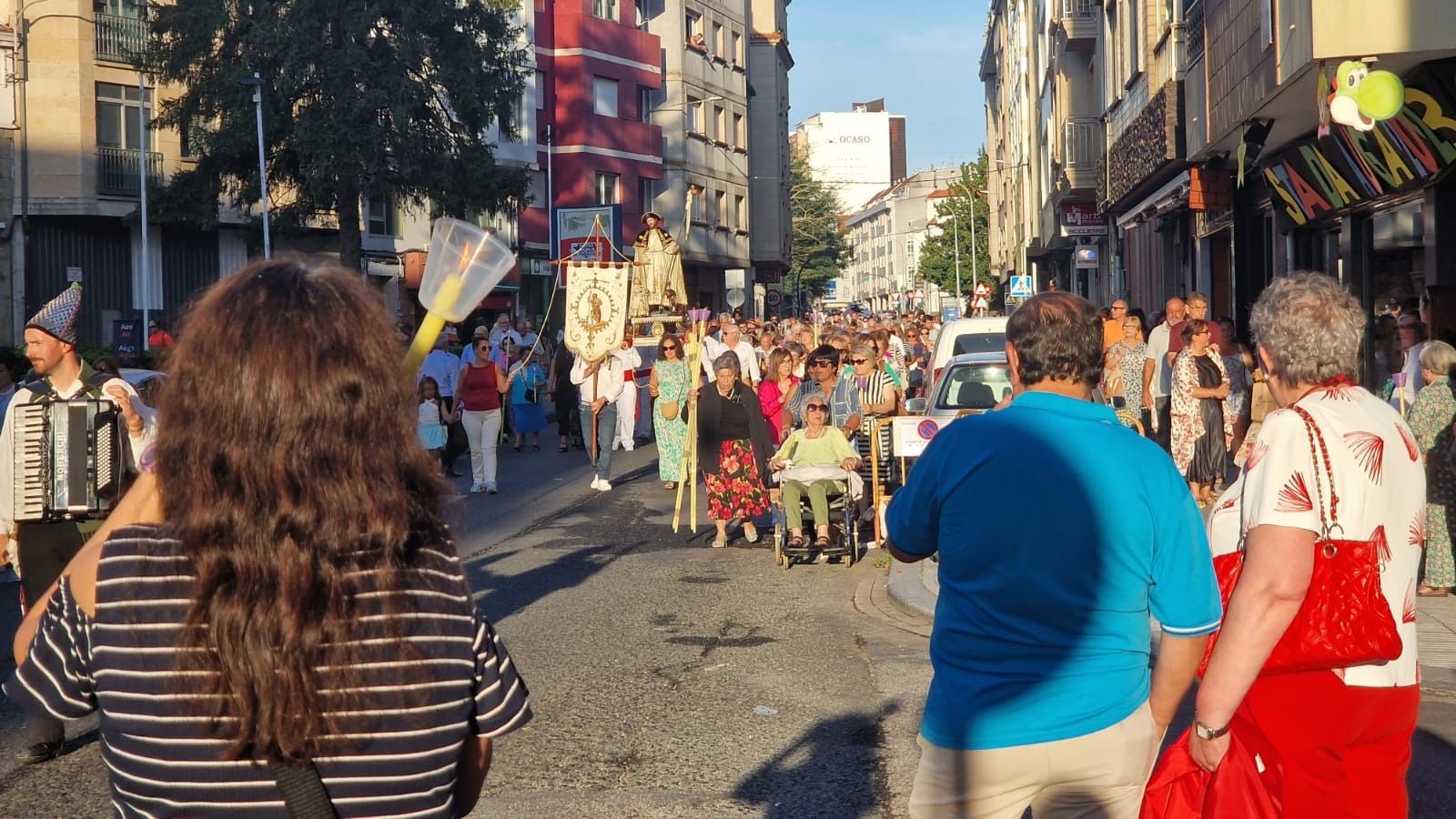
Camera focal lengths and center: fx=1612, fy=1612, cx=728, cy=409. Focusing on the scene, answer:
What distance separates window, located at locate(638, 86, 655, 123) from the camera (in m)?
53.7

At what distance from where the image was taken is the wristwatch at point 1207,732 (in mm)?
3484

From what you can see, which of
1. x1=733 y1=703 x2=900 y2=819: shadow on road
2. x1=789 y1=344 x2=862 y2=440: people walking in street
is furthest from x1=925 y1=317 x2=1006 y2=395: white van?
x1=733 y1=703 x2=900 y2=819: shadow on road

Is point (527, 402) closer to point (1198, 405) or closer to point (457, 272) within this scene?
point (1198, 405)

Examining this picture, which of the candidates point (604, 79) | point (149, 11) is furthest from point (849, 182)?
point (149, 11)

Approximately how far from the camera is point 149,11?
3712cm

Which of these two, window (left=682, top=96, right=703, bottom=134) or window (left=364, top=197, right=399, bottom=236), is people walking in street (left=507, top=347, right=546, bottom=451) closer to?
window (left=364, top=197, right=399, bottom=236)

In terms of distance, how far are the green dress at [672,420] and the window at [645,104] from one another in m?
38.0

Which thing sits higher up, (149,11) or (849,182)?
(849,182)

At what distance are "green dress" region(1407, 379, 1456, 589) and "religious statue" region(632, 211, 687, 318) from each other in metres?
13.6

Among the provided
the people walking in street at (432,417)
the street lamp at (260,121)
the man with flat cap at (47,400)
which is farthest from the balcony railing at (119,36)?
the man with flat cap at (47,400)

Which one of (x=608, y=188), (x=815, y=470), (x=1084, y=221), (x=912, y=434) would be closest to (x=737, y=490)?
(x=815, y=470)

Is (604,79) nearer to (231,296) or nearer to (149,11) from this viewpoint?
(149,11)

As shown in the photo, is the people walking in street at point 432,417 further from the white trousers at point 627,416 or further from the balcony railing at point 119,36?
the balcony railing at point 119,36

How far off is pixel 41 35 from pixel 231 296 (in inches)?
1487
